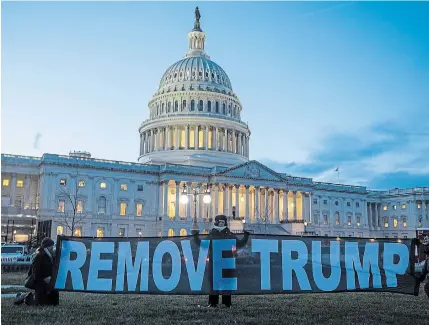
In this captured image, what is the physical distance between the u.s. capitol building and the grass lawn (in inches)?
1584

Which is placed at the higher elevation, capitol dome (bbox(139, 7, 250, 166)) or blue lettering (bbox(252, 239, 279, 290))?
capitol dome (bbox(139, 7, 250, 166))

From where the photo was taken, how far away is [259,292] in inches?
492

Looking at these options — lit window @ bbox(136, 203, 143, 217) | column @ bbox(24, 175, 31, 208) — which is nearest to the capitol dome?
lit window @ bbox(136, 203, 143, 217)

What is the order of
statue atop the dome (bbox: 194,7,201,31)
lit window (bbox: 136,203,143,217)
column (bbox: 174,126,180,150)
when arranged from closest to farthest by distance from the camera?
lit window (bbox: 136,203,143,217) → column (bbox: 174,126,180,150) → statue atop the dome (bbox: 194,7,201,31)

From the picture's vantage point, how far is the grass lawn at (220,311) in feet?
36.2

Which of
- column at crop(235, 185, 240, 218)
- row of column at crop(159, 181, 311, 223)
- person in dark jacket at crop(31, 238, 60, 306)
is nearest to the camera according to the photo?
person in dark jacket at crop(31, 238, 60, 306)

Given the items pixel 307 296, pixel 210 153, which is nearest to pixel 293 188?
pixel 210 153

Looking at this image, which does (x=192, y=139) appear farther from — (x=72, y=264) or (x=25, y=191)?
(x=72, y=264)

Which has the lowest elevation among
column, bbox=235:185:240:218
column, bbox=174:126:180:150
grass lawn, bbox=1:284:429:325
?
grass lawn, bbox=1:284:429:325

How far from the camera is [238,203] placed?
84.4 meters

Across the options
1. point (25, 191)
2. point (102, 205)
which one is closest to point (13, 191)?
point (25, 191)

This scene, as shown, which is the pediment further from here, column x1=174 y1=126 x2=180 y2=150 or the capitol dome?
column x1=174 y1=126 x2=180 y2=150

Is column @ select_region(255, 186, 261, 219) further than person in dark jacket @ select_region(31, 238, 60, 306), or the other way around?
column @ select_region(255, 186, 261, 219)

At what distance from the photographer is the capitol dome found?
95663 mm
